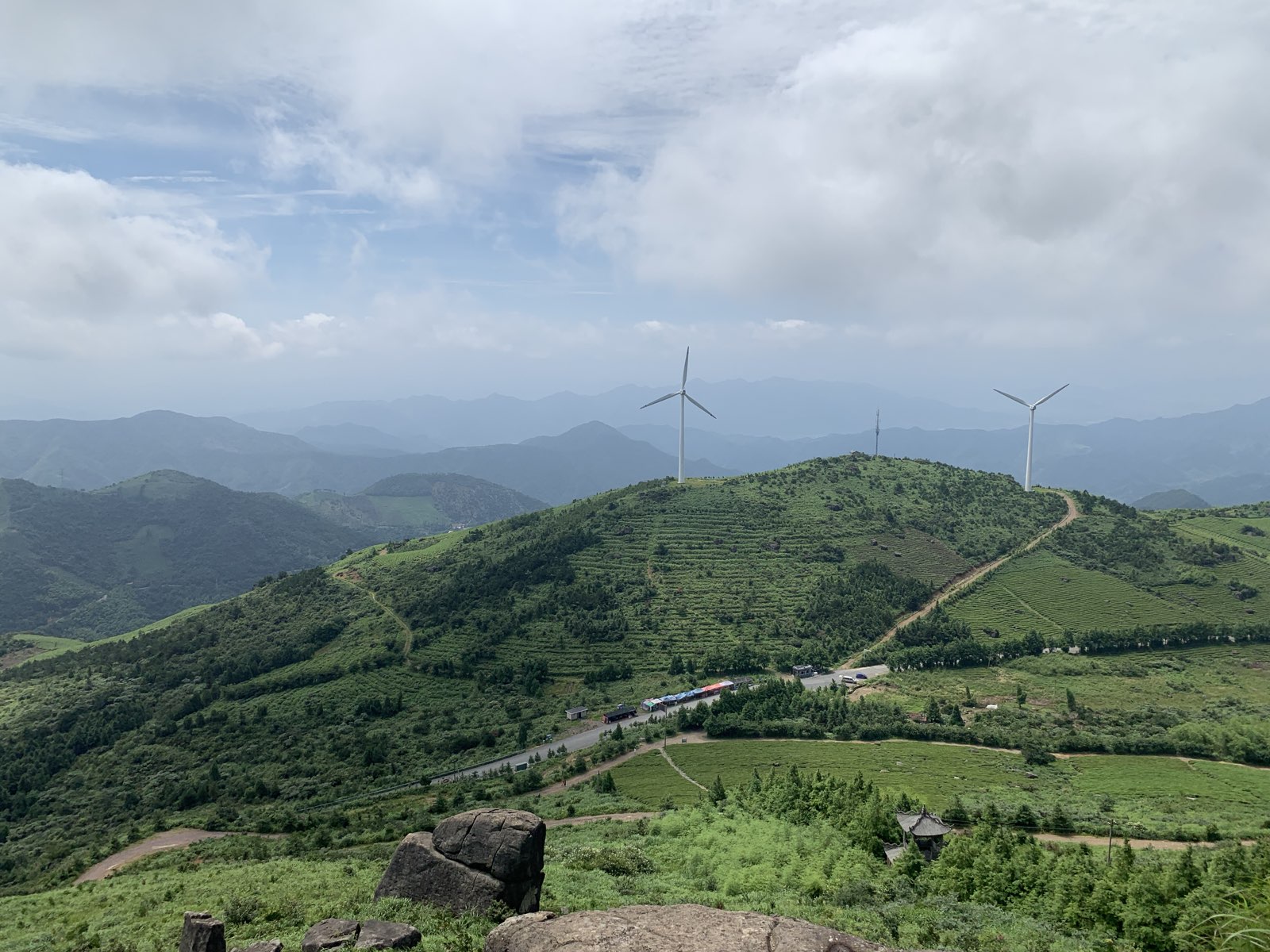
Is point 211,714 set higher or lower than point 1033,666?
lower

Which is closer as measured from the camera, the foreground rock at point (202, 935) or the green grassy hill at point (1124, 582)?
the foreground rock at point (202, 935)

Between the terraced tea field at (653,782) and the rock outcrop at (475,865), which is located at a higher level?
the rock outcrop at (475,865)

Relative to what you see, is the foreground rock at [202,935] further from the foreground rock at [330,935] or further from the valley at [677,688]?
the valley at [677,688]

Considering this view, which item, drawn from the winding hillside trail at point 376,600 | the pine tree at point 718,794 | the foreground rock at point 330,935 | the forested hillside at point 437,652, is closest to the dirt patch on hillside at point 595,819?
the pine tree at point 718,794

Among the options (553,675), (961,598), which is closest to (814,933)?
(553,675)

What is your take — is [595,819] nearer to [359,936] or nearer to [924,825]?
[924,825]

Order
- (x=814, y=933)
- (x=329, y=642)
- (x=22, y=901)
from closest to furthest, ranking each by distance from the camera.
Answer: (x=814, y=933), (x=22, y=901), (x=329, y=642)

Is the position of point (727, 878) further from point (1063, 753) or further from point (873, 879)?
point (1063, 753)

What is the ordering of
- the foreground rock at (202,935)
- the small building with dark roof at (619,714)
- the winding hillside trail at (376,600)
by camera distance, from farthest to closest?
A: 1. the winding hillside trail at (376,600)
2. the small building with dark roof at (619,714)
3. the foreground rock at (202,935)
